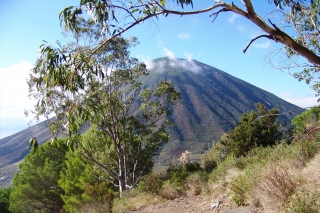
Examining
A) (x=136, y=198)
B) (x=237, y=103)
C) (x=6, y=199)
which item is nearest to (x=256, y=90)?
(x=237, y=103)

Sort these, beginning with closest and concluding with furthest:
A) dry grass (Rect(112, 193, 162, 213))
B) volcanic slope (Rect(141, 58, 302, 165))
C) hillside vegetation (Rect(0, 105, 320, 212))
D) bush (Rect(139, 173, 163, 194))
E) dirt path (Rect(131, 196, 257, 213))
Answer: hillside vegetation (Rect(0, 105, 320, 212)) < dirt path (Rect(131, 196, 257, 213)) < dry grass (Rect(112, 193, 162, 213)) < bush (Rect(139, 173, 163, 194)) < volcanic slope (Rect(141, 58, 302, 165))

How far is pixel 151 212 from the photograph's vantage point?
27.9 ft

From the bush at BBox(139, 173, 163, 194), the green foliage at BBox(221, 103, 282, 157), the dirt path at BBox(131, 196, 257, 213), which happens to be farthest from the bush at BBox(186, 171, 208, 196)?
the green foliage at BBox(221, 103, 282, 157)

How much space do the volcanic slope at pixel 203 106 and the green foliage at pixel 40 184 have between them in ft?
201

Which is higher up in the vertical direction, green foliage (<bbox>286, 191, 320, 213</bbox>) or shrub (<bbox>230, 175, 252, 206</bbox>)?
green foliage (<bbox>286, 191, 320, 213</bbox>)

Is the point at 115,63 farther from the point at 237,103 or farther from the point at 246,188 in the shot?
the point at 237,103

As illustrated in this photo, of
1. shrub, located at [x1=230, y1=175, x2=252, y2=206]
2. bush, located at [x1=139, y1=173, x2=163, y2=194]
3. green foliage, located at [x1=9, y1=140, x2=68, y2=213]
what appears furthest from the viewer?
green foliage, located at [x1=9, y1=140, x2=68, y2=213]

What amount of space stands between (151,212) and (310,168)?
16.1ft

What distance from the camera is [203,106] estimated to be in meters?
145

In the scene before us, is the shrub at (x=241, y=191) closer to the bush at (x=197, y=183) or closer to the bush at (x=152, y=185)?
the bush at (x=197, y=183)

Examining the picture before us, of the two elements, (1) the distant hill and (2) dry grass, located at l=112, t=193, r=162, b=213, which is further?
(1) the distant hill

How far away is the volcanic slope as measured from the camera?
104750mm

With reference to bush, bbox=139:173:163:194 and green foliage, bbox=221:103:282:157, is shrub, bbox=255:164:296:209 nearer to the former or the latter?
bush, bbox=139:173:163:194

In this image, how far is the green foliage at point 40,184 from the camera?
83.8 ft
